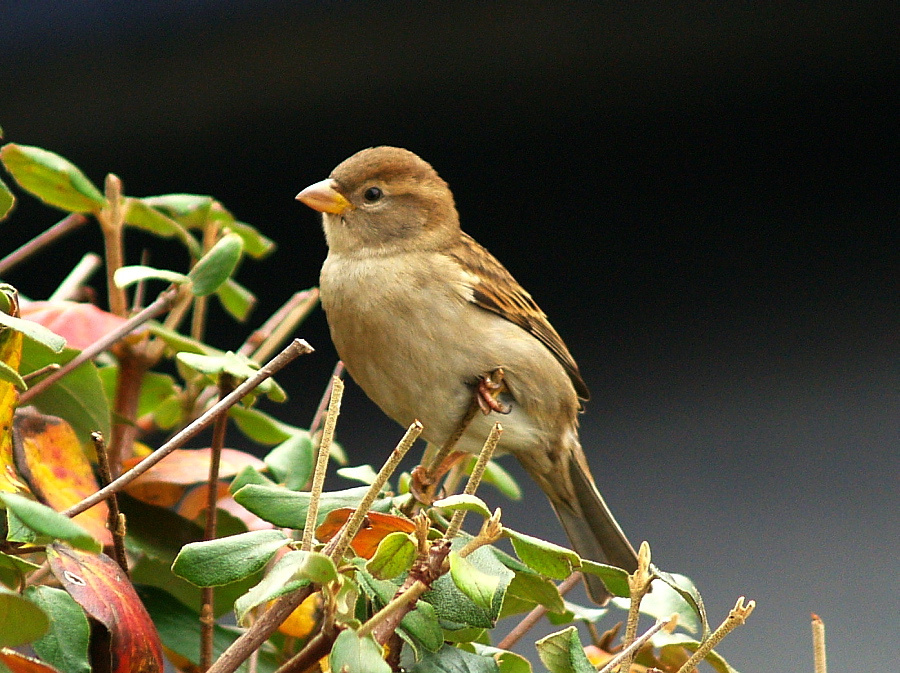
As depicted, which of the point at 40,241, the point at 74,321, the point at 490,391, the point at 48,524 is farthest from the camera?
the point at 490,391

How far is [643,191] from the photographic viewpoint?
3.55m

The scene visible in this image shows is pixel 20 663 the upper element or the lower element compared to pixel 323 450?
lower

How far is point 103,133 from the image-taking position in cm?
315

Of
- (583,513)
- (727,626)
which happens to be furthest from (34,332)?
(583,513)

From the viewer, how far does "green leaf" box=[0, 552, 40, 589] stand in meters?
0.58

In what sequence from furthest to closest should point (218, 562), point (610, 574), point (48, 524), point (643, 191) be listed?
point (643, 191) → point (610, 574) → point (218, 562) → point (48, 524)

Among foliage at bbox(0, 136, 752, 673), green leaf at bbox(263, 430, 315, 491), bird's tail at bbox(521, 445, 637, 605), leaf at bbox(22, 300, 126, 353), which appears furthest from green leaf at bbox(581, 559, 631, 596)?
bird's tail at bbox(521, 445, 637, 605)

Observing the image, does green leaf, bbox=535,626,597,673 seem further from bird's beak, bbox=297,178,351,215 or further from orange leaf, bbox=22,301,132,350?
bird's beak, bbox=297,178,351,215

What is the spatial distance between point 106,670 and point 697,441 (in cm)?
297

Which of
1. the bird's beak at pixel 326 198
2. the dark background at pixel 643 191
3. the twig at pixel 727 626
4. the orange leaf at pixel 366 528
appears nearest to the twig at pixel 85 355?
the orange leaf at pixel 366 528

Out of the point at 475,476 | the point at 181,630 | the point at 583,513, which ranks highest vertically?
the point at 475,476

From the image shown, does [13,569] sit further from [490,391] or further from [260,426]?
[490,391]

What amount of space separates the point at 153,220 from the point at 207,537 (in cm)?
44

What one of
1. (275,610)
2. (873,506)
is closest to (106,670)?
(275,610)
